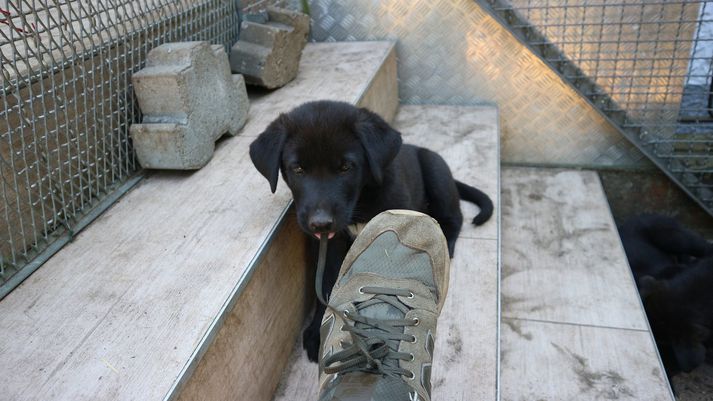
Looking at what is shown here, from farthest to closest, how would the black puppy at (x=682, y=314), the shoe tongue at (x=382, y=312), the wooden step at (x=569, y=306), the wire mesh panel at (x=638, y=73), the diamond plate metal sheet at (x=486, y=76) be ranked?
the diamond plate metal sheet at (x=486, y=76) < the wire mesh panel at (x=638, y=73) < the black puppy at (x=682, y=314) < the wooden step at (x=569, y=306) < the shoe tongue at (x=382, y=312)

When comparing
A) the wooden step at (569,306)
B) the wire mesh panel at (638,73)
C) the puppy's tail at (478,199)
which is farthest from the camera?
the wire mesh panel at (638,73)

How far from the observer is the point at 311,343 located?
89.4 inches

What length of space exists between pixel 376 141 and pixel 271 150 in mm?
415

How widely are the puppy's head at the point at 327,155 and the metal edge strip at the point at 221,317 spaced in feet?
0.42

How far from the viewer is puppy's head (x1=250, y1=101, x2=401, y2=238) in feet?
7.04

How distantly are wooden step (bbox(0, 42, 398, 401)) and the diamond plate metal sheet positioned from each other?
81.5 inches

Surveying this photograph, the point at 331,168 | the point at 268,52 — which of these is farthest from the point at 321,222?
the point at 268,52

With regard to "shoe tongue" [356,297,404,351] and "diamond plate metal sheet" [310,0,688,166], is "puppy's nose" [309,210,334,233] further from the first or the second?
"diamond plate metal sheet" [310,0,688,166]

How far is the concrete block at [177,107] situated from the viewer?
8.49 feet

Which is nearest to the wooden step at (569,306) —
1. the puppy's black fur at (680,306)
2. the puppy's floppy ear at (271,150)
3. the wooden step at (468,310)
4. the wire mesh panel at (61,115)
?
the puppy's black fur at (680,306)

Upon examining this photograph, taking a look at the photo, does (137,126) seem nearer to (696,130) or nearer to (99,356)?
(99,356)

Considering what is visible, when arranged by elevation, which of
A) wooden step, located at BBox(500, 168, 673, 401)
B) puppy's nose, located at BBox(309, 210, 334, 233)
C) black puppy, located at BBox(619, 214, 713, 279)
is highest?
puppy's nose, located at BBox(309, 210, 334, 233)

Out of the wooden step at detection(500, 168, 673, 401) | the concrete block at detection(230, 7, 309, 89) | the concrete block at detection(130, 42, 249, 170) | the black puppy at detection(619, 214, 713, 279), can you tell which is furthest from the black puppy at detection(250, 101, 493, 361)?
the black puppy at detection(619, 214, 713, 279)

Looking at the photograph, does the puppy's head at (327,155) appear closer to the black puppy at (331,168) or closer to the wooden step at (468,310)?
Answer: the black puppy at (331,168)
